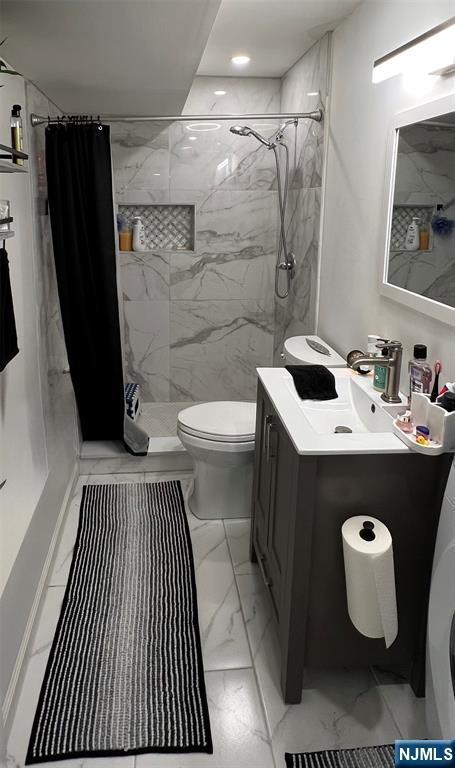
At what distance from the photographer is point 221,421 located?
2957 millimetres

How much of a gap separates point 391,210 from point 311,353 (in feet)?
2.66

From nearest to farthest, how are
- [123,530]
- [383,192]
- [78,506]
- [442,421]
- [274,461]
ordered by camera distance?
[442,421] < [274,461] < [383,192] < [123,530] < [78,506]

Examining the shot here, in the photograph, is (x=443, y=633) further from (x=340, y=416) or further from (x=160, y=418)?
(x=160, y=418)

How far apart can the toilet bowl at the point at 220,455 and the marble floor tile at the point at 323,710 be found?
0.86 meters

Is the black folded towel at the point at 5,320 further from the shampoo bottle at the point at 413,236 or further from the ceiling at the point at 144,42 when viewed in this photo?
the shampoo bottle at the point at 413,236

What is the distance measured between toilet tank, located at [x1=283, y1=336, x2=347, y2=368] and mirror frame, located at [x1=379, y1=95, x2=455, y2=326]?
1.54 feet

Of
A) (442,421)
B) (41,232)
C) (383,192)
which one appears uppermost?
(383,192)

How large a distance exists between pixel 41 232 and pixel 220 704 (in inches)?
83.8

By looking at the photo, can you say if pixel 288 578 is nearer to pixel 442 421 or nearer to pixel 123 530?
pixel 442 421

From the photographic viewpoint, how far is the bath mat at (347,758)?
68.0 inches

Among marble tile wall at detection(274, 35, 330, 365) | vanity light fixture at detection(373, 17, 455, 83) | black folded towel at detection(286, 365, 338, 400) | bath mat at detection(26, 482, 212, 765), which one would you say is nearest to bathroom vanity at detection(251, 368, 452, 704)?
black folded towel at detection(286, 365, 338, 400)

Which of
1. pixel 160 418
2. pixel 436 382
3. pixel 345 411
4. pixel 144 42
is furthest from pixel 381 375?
pixel 160 418

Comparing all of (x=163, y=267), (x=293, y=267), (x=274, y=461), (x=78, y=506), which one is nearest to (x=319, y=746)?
(x=274, y=461)

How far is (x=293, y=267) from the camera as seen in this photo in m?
3.79
